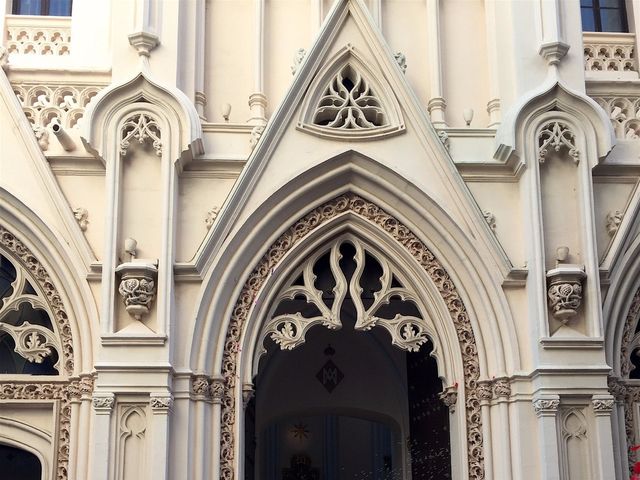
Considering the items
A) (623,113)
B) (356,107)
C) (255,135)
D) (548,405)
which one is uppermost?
(623,113)

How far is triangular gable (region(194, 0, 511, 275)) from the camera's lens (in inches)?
523

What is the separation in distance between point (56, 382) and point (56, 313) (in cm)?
76

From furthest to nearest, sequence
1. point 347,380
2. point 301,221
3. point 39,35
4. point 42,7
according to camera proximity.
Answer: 1. point 347,380
2. point 42,7
3. point 39,35
4. point 301,221

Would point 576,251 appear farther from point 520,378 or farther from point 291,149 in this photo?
point 291,149

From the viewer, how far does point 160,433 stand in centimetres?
1226

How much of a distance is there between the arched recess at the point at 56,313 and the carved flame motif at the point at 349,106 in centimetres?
332

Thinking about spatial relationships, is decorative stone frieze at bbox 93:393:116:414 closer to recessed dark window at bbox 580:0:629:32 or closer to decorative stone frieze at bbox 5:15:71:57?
decorative stone frieze at bbox 5:15:71:57

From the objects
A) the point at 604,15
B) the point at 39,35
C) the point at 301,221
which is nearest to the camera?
the point at 301,221

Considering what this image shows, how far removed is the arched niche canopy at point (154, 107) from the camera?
13258mm

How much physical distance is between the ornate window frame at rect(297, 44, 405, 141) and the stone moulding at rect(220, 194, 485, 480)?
2.44 feet

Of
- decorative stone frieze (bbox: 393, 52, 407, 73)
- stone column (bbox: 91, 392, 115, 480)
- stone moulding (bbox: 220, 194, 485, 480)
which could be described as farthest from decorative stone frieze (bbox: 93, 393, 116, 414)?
decorative stone frieze (bbox: 393, 52, 407, 73)

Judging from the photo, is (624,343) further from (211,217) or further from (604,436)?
(211,217)

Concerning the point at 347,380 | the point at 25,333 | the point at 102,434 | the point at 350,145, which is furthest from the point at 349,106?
the point at 347,380

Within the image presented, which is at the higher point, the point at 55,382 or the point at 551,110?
the point at 551,110
